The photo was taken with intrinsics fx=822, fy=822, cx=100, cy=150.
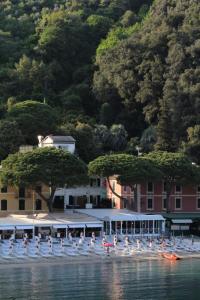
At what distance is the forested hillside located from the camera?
117m

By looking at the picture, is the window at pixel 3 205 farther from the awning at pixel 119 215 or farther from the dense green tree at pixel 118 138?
the dense green tree at pixel 118 138

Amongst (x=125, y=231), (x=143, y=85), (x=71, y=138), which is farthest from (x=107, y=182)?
(x=143, y=85)

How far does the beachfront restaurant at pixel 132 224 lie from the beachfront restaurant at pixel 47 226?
5.95 ft

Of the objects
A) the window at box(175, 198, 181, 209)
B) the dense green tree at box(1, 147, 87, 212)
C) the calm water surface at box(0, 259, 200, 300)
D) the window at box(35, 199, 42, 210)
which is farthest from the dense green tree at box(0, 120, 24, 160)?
the calm water surface at box(0, 259, 200, 300)

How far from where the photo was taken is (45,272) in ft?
225

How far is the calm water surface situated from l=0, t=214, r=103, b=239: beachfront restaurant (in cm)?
1122

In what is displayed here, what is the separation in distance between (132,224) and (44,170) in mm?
11566

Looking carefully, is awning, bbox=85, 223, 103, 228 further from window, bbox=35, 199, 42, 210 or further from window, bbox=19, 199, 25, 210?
window, bbox=19, 199, 25, 210

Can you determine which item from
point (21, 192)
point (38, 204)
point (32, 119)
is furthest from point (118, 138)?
point (21, 192)

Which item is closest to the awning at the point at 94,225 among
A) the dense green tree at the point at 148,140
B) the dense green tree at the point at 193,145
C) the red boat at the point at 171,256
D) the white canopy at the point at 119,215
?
the white canopy at the point at 119,215

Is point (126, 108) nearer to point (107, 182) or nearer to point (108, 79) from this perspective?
point (108, 79)

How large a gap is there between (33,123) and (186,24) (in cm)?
3238

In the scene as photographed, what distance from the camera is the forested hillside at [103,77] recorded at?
117m

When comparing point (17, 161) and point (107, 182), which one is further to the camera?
point (107, 182)
